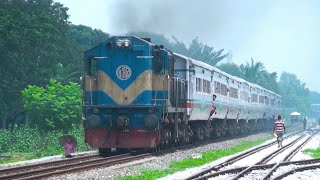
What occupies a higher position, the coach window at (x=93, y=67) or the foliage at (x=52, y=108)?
the coach window at (x=93, y=67)

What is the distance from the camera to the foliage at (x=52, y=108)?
29.7 m

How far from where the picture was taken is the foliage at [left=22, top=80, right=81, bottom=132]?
97.5 ft

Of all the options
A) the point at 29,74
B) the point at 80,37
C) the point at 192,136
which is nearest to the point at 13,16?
the point at 29,74

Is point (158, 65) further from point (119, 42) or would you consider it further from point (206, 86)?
point (206, 86)

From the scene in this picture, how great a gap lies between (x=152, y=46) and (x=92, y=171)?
6.85m

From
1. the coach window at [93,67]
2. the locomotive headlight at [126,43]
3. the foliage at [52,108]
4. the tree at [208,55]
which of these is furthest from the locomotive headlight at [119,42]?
the tree at [208,55]

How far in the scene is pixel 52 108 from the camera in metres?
29.6

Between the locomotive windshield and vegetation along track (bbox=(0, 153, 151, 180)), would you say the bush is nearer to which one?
the locomotive windshield

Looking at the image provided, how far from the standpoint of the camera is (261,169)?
17484mm

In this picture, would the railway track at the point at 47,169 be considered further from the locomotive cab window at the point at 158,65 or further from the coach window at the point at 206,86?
the coach window at the point at 206,86

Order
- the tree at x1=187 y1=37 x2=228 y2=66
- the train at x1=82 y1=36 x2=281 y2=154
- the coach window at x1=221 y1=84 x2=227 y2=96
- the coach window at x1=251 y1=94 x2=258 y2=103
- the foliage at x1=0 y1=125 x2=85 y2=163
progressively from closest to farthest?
1. the train at x1=82 y1=36 x2=281 y2=154
2. the foliage at x1=0 y1=125 x2=85 y2=163
3. the coach window at x1=221 y1=84 x2=227 y2=96
4. the coach window at x1=251 y1=94 x2=258 y2=103
5. the tree at x1=187 y1=37 x2=228 y2=66

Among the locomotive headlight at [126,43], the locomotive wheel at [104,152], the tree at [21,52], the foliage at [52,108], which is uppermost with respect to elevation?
the tree at [21,52]

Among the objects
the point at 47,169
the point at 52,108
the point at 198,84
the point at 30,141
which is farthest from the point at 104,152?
the point at 30,141

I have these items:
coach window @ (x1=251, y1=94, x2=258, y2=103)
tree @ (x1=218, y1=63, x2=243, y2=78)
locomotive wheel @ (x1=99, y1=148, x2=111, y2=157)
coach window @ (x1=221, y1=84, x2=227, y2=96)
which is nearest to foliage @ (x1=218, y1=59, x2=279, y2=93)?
tree @ (x1=218, y1=63, x2=243, y2=78)
